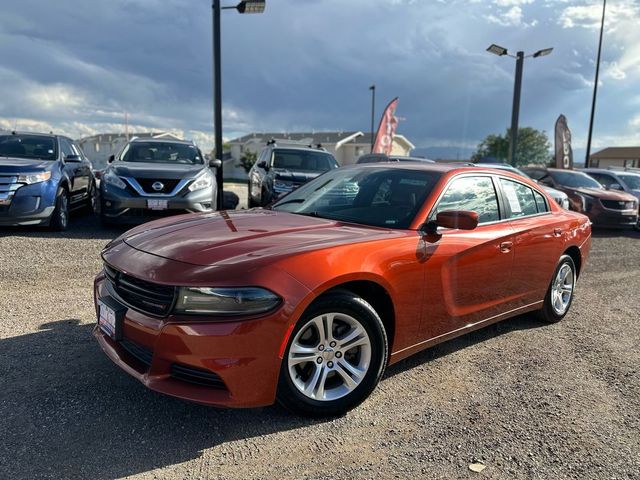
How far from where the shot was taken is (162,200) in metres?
7.57

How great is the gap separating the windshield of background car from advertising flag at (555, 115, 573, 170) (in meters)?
15.0

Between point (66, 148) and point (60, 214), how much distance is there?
1.79 meters

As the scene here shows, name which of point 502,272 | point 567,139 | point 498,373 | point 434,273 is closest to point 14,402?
point 434,273

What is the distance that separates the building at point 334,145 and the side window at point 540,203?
4439 centimetres

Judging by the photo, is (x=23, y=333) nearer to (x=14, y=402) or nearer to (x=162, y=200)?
(x=14, y=402)

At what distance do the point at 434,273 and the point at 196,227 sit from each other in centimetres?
167

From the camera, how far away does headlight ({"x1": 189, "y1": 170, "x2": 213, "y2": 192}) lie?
7.88m

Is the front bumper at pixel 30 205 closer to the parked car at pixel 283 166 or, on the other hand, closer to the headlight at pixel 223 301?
the parked car at pixel 283 166

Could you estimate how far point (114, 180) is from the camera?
765cm

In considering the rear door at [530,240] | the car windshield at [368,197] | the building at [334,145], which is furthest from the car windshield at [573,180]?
the building at [334,145]

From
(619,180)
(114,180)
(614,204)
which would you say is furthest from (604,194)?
(114,180)

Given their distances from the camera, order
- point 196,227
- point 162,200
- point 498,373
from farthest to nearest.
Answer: point 162,200, point 498,373, point 196,227

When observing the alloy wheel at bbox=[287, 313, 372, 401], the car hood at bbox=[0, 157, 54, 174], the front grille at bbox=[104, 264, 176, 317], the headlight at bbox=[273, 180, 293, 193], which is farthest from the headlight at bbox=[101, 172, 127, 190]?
the alloy wheel at bbox=[287, 313, 372, 401]

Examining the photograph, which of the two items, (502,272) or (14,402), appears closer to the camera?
(14,402)
